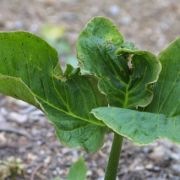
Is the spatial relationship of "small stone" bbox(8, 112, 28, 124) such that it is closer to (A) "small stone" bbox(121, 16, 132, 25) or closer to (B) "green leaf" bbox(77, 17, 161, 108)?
(B) "green leaf" bbox(77, 17, 161, 108)

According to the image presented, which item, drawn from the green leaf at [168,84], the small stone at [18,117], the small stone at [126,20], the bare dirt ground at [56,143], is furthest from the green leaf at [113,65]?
the small stone at [126,20]

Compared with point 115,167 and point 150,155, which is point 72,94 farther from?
point 150,155

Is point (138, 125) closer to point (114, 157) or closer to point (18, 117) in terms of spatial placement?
point (114, 157)

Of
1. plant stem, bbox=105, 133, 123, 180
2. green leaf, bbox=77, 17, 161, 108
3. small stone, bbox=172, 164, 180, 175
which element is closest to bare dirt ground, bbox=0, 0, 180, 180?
small stone, bbox=172, 164, 180, 175

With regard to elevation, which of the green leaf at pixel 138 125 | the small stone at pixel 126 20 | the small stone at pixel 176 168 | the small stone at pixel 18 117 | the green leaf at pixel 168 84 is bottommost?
the small stone at pixel 176 168

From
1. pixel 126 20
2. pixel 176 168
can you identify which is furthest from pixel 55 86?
pixel 126 20

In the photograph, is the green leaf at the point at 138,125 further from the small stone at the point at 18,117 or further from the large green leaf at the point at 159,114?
the small stone at the point at 18,117
